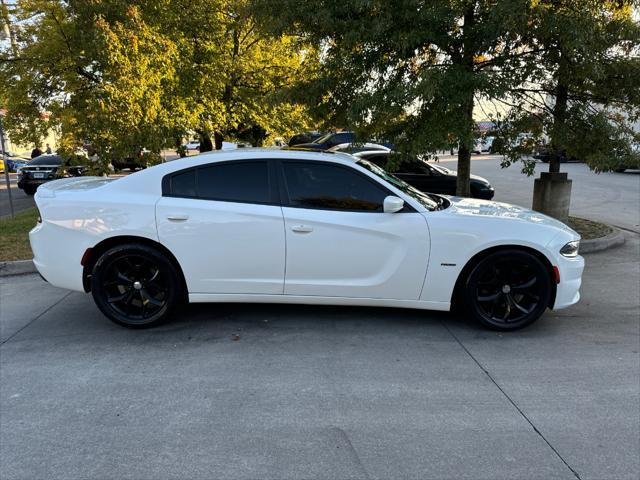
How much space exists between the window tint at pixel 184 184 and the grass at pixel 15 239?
3.56m

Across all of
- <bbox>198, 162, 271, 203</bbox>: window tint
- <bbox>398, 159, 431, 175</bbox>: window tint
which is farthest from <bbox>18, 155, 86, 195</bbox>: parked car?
<bbox>198, 162, 271, 203</bbox>: window tint

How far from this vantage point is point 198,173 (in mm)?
4523

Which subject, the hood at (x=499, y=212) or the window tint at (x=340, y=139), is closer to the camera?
the hood at (x=499, y=212)

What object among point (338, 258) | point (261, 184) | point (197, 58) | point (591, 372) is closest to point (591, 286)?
point (591, 372)

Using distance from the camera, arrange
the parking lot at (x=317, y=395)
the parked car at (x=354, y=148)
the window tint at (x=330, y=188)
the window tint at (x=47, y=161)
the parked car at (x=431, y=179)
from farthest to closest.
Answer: the window tint at (x=47, y=161)
the parked car at (x=431, y=179)
the parked car at (x=354, y=148)
the window tint at (x=330, y=188)
the parking lot at (x=317, y=395)

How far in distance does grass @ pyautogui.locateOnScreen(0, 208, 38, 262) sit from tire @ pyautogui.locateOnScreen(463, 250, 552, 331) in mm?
5880

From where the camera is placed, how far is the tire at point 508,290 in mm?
4332

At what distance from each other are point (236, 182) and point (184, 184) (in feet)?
1.56

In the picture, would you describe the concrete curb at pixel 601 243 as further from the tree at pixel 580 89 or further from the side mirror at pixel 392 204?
the side mirror at pixel 392 204

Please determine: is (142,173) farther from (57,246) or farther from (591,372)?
(591,372)

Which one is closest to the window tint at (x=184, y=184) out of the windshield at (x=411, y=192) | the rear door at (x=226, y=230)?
the rear door at (x=226, y=230)

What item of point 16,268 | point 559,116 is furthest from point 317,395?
point 559,116

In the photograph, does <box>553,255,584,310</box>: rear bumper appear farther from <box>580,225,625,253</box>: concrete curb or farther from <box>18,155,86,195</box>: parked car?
<box>18,155,86,195</box>: parked car

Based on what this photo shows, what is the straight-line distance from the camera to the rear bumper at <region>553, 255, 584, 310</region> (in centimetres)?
434
